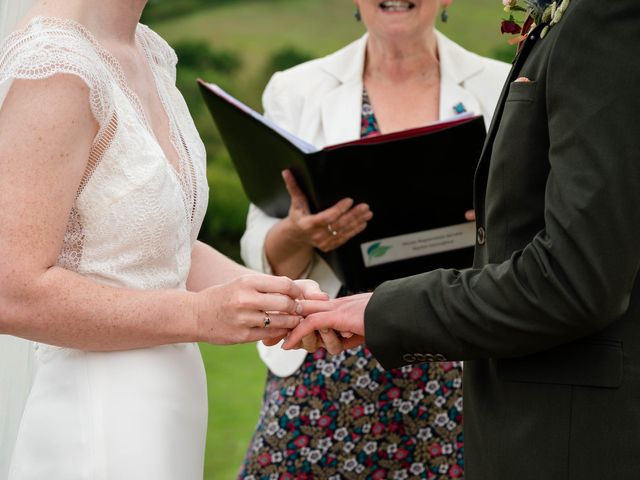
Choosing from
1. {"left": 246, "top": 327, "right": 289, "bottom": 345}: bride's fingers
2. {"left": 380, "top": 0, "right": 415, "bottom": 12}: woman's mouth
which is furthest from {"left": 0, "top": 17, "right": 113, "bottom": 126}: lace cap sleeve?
{"left": 380, "top": 0, "right": 415, "bottom": 12}: woman's mouth

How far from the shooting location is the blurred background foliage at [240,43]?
9.59m

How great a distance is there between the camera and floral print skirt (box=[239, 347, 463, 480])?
3408 mm

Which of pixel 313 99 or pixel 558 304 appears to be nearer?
pixel 558 304

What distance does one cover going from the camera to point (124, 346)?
2123mm

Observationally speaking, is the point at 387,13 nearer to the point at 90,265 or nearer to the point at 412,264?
the point at 412,264

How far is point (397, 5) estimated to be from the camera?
12.0 feet

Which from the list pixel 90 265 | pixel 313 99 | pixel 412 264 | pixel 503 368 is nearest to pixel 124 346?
pixel 90 265

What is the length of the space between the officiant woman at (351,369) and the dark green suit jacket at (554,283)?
1092mm

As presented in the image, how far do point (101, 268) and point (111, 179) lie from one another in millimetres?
178

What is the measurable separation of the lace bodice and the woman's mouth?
1613 mm

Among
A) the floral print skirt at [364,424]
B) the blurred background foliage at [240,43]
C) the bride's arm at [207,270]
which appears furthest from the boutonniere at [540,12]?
the blurred background foliage at [240,43]

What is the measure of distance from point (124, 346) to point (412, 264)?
4.37ft

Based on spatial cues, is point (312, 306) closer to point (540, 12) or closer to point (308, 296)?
point (308, 296)

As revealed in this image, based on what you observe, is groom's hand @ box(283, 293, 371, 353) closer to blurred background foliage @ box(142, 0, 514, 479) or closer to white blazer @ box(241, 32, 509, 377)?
white blazer @ box(241, 32, 509, 377)
